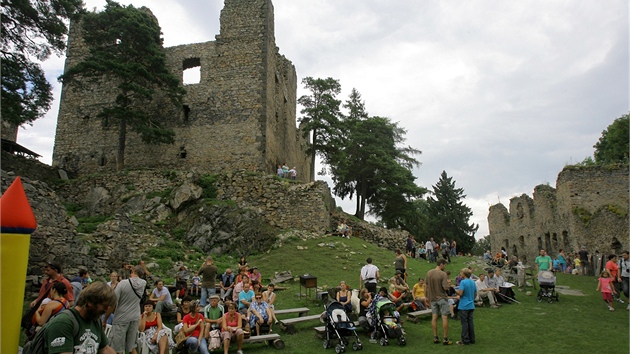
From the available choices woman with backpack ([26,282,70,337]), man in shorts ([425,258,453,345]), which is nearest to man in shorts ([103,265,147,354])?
woman with backpack ([26,282,70,337])

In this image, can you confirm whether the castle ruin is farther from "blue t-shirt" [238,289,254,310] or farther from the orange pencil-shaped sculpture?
the orange pencil-shaped sculpture

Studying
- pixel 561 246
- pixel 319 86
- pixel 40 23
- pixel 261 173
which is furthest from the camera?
pixel 319 86

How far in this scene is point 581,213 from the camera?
24266mm

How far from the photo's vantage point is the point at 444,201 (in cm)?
4184

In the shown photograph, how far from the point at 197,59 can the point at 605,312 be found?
75.4ft

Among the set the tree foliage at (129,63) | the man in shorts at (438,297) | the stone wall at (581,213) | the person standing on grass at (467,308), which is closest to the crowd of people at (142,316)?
the man in shorts at (438,297)

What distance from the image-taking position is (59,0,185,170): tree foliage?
21891mm

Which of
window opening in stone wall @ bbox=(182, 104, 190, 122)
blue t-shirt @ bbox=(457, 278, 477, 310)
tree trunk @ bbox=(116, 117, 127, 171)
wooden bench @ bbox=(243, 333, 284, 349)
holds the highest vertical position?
window opening in stone wall @ bbox=(182, 104, 190, 122)

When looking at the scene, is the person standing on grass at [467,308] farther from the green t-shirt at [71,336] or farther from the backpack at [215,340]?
the green t-shirt at [71,336]

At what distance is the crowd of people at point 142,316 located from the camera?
11.7 feet

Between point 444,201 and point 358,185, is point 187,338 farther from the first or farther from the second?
point 444,201

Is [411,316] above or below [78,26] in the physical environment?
below

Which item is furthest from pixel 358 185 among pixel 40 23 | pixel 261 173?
pixel 40 23

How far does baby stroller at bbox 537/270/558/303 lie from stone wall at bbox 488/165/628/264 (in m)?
12.6
